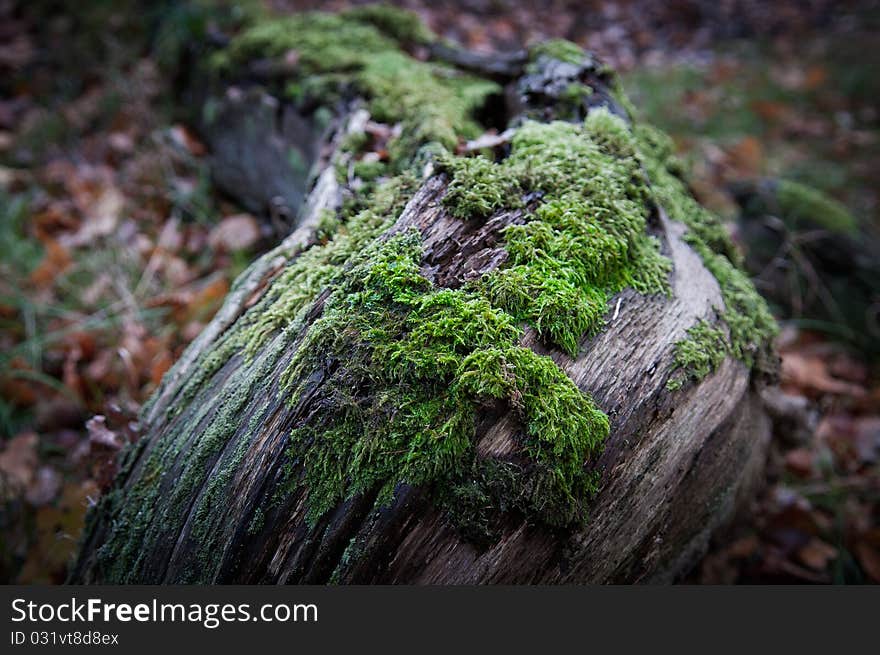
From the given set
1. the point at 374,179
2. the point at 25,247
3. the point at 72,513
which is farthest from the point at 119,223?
the point at 374,179

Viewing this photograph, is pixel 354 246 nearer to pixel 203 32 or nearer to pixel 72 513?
pixel 72 513

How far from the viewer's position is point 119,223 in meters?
3.78

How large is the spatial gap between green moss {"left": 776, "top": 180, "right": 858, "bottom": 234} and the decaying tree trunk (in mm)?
2092

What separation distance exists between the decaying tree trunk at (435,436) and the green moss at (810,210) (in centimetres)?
209

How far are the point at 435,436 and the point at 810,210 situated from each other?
3.43 m

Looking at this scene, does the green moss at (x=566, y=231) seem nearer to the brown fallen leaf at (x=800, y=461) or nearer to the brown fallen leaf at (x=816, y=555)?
the brown fallen leaf at (x=816, y=555)

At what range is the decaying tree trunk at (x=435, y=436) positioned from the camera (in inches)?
53.1

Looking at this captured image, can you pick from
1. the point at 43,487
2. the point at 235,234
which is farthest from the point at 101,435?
the point at 235,234

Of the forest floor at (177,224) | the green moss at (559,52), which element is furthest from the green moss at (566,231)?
the forest floor at (177,224)

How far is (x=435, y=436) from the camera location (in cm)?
129

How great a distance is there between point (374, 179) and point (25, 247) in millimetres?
2811

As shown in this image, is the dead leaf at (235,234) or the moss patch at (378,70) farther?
the dead leaf at (235,234)

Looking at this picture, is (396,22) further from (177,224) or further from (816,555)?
(816,555)

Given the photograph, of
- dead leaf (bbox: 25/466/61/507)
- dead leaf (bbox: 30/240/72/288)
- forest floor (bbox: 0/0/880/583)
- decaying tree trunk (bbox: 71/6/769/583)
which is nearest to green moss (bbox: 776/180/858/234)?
forest floor (bbox: 0/0/880/583)
